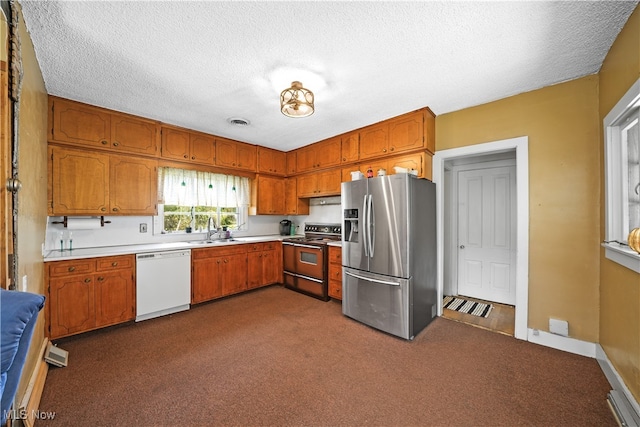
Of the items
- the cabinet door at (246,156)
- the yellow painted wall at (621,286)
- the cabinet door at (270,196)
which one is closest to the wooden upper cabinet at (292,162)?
the cabinet door at (270,196)

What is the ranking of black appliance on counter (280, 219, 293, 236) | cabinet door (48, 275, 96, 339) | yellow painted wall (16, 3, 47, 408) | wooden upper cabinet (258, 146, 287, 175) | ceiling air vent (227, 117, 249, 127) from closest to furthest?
yellow painted wall (16, 3, 47, 408), cabinet door (48, 275, 96, 339), ceiling air vent (227, 117, 249, 127), wooden upper cabinet (258, 146, 287, 175), black appliance on counter (280, 219, 293, 236)

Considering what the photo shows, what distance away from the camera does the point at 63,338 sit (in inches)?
102

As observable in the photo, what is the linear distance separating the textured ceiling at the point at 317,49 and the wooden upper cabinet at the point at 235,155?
1.15m

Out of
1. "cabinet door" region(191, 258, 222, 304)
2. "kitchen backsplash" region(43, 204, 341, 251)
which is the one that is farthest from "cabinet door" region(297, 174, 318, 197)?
"cabinet door" region(191, 258, 222, 304)

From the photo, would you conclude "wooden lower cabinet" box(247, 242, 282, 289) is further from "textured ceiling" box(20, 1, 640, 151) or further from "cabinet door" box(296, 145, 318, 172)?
"textured ceiling" box(20, 1, 640, 151)

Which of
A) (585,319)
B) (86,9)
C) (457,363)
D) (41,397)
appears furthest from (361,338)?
(86,9)

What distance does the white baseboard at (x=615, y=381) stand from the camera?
1.59 metres

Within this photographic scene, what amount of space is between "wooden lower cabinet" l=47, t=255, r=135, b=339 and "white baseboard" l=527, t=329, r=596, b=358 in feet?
14.4

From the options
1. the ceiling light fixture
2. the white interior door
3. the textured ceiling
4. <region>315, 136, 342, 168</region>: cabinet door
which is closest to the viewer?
the textured ceiling

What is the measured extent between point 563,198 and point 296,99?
2699 mm

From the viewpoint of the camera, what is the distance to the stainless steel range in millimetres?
3852

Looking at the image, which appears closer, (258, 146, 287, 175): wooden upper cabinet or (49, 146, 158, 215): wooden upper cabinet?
(49, 146, 158, 215): wooden upper cabinet

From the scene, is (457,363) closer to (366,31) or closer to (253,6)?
(366,31)

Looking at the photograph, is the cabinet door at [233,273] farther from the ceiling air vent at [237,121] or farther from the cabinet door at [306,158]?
the ceiling air vent at [237,121]
